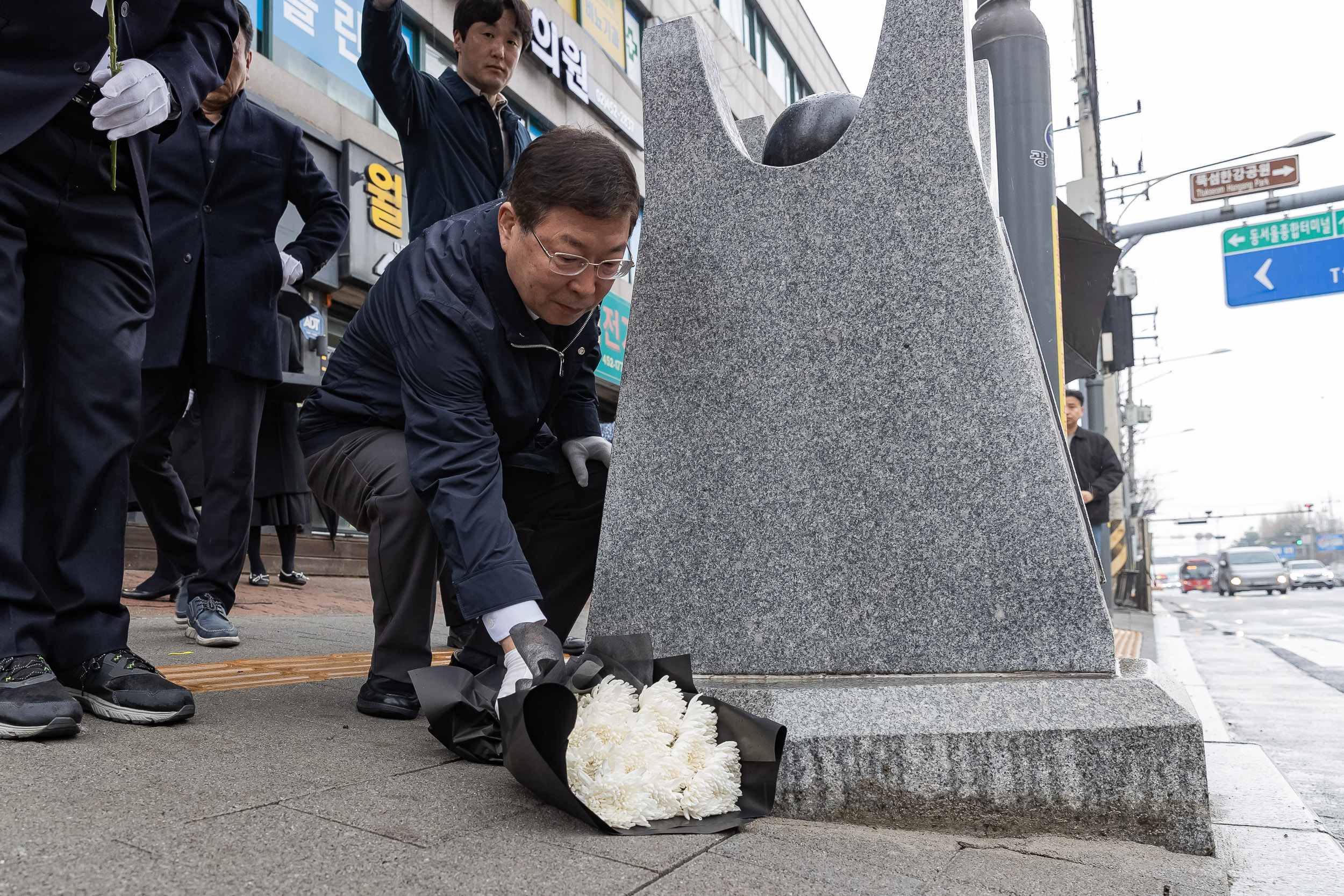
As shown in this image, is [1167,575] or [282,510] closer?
[282,510]

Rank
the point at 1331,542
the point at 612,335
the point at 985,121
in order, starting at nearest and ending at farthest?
the point at 985,121 → the point at 612,335 → the point at 1331,542

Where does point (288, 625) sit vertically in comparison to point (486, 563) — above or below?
below

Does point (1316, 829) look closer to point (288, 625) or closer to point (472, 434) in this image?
point (472, 434)

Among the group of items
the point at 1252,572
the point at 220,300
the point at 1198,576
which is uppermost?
the point at 220,300

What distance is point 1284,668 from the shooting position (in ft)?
20.4

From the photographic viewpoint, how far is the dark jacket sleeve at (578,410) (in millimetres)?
2719

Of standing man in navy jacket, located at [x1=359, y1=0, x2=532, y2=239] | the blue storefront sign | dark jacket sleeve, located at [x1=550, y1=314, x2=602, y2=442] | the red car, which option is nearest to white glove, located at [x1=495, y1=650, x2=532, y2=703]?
dark jacket sleeve, located at [x1=550, y1=314, x2=602, y2=442]

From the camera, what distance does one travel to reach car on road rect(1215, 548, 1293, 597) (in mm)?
37406

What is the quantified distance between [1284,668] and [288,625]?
5900 millimetres

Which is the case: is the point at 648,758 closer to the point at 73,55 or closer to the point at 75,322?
the point at 75,322

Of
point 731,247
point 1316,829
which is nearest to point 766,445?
point 731,247

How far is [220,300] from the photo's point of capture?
10.9ft

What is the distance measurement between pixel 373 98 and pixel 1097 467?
8330mm

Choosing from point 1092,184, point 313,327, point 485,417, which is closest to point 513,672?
point 485,417
